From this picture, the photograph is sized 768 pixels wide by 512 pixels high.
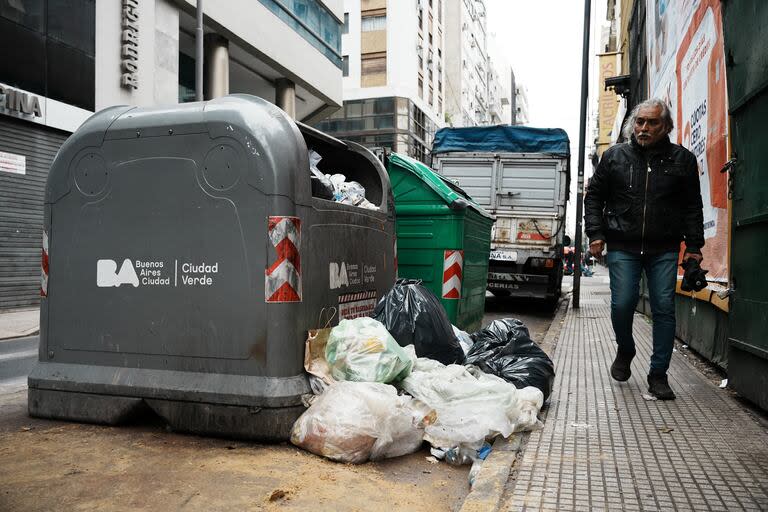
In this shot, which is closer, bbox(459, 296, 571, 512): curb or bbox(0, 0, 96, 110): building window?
bbox(459, 296, 571, 512): curb

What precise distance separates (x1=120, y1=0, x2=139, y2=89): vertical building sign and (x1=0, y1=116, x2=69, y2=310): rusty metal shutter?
2.11 meters

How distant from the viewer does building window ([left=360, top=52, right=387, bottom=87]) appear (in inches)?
1718

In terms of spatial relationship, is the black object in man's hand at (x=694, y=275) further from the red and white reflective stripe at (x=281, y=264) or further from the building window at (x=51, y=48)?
the building window at (x=51, y=48)

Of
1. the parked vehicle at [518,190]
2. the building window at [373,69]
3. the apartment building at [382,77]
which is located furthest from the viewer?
the building window at [373,69]

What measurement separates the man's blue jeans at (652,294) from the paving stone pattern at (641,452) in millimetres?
336

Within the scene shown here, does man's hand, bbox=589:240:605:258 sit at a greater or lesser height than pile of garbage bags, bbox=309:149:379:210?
lesser

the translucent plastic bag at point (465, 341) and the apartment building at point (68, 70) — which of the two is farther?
the apartment building at point (68, 70)

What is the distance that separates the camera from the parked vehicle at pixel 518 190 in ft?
37.4

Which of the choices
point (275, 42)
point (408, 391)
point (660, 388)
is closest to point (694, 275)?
point (660, 388)

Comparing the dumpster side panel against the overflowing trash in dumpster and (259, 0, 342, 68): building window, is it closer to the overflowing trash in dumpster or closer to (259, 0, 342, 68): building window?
the overflowing trash in dumpster

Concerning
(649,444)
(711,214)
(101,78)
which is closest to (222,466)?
(649,444)

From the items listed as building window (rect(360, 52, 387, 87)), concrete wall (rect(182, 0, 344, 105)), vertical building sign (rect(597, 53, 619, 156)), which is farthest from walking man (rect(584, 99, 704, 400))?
building window (rect(360, 52, 387, 87))

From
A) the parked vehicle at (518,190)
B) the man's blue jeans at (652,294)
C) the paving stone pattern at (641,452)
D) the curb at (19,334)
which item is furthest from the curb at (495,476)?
the parked vehicle at (518,190)

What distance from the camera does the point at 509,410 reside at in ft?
11.0
